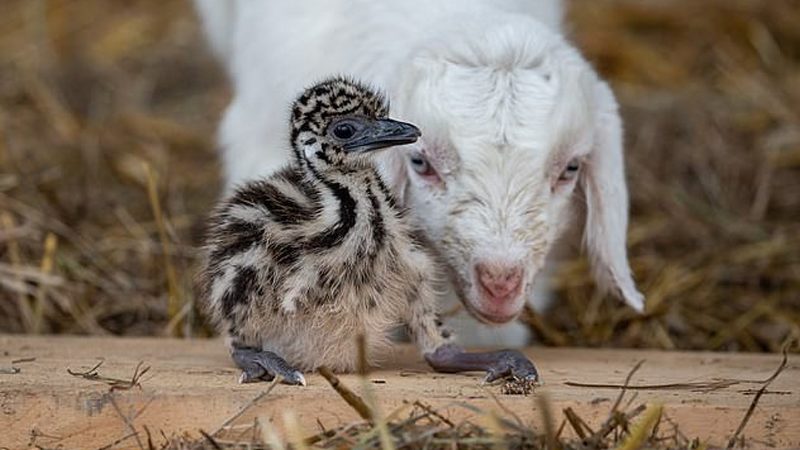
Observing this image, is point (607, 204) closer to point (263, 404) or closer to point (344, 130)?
point (344, 130)

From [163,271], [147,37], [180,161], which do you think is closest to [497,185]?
[163,271]

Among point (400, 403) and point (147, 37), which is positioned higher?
point (147, 37)

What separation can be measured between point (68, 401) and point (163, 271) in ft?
6.54

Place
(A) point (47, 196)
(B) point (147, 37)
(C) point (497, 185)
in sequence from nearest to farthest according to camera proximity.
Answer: (C) point (497, 185) < (A) point (47, 196) < (B) point (147, 37)

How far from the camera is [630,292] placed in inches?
152

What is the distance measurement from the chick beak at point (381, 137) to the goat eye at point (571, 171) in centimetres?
66

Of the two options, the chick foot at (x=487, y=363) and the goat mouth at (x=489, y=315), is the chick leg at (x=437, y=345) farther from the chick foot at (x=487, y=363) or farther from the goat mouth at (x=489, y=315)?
the goat mouth at (x=489, y=315)

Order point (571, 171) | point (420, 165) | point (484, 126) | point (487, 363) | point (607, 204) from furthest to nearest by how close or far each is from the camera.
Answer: point (607, 204), point (571, 171), point (420, 165), point (484, 126), point (487, 363)

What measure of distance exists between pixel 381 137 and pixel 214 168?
3.23m

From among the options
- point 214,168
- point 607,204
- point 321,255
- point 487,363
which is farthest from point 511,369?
point 214,168

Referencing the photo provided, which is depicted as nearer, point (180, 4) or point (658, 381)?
point (658, 381)

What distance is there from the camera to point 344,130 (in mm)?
3088

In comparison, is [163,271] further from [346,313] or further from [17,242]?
[346,313]

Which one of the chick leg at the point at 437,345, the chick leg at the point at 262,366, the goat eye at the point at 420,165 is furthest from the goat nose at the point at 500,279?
the chick leg at the point at 262,366
